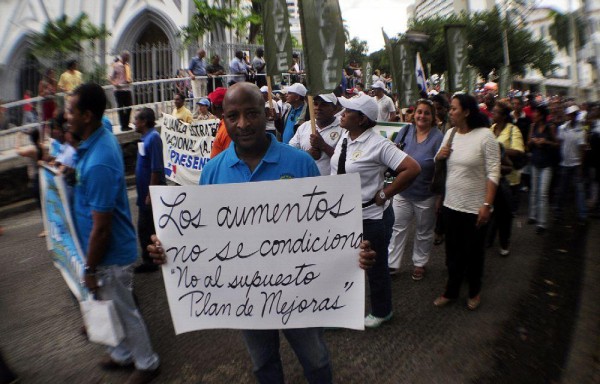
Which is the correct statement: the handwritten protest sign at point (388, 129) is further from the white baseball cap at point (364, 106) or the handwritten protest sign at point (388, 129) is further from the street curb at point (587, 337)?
the white baseball cap at point (364, 106)

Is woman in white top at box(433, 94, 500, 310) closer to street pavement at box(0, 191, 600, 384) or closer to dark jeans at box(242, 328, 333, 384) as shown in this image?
street pavement at box(0, 191, 600, 384)

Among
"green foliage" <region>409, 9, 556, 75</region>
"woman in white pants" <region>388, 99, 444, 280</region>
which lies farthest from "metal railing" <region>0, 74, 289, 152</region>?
"green foliage" <region>409, 9, 556, 75</region>

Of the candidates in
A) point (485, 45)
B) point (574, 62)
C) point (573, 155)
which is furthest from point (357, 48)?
point (573, 155)

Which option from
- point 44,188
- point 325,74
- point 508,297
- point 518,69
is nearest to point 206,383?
point 44,188

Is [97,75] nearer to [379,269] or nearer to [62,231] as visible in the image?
[62,231]

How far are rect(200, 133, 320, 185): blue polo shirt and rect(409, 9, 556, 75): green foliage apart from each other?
55104 mm

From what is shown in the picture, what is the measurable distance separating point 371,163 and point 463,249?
4.51ft

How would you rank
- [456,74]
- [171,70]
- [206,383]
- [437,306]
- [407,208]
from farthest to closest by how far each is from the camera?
[171,70] → [456,74] → [407,208] → [437,306] → [206,383]

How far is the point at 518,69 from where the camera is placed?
5950 centimetres

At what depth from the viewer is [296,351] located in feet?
9.30

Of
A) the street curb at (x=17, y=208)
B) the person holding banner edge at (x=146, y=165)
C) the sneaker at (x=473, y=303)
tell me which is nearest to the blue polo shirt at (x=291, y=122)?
the person holding banner edge at (x=146, y=165)

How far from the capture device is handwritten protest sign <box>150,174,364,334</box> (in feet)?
8.56

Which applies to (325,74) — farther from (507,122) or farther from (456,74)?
(456,74)

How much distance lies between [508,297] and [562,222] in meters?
3.72
